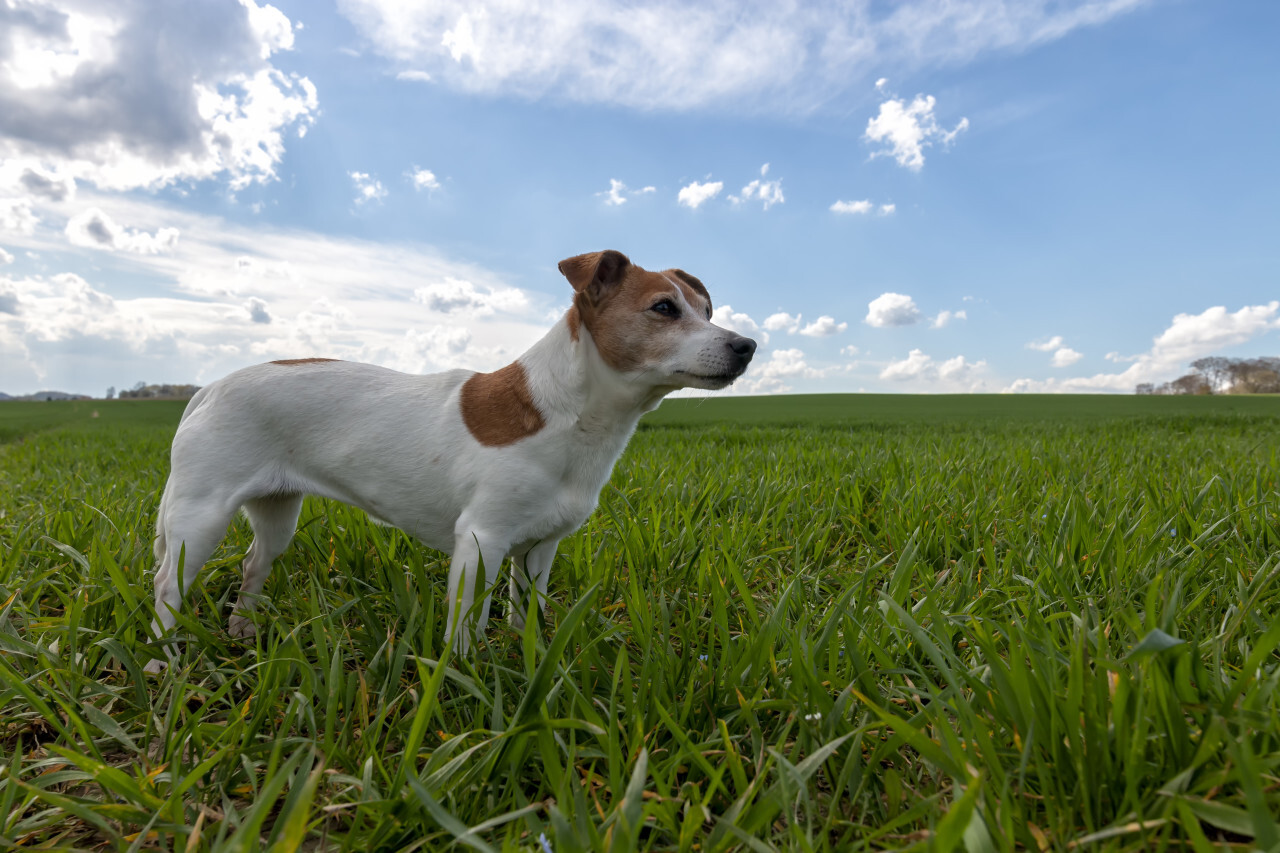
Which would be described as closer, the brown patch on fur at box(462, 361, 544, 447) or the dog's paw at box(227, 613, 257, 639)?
the brown patch on fur at box(462, 361, 544, 447)

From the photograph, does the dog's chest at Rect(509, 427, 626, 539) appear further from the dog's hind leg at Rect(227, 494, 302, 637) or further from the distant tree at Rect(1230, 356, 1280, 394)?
the distant tree at Rect(1230, 356, 1280, 394)

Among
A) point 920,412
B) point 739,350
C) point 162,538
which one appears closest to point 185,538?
point 162,538

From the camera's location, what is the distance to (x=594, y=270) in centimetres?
287

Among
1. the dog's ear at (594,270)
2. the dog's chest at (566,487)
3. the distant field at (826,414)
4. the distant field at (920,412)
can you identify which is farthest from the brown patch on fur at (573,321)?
the distant field at (826,414)

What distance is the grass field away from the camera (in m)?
1.50

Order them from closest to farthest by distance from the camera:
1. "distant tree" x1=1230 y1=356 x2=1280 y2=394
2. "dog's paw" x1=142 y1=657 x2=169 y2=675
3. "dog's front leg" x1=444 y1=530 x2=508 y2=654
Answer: "dog's front leg" x1=444 y1=530 x2=508 y2=654, "dog's paw" x1=142 y1=657 x2=169 y2=675, "distant tree" x1=1230 y1=356 x2=1280 y2=394

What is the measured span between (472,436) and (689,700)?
4.99 ft

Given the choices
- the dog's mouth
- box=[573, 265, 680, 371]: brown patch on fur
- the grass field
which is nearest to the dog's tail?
the grass field

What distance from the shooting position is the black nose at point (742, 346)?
110 inches

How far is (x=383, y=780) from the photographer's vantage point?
6.00 feet

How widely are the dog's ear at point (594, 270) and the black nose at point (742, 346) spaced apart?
0.64 metres

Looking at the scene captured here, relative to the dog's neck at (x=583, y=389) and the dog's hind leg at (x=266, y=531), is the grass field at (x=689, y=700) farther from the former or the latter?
the dog's neck at (x=583, y=389)

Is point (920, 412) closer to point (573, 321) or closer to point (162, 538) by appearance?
point (573, 321)

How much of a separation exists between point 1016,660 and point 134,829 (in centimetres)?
241
